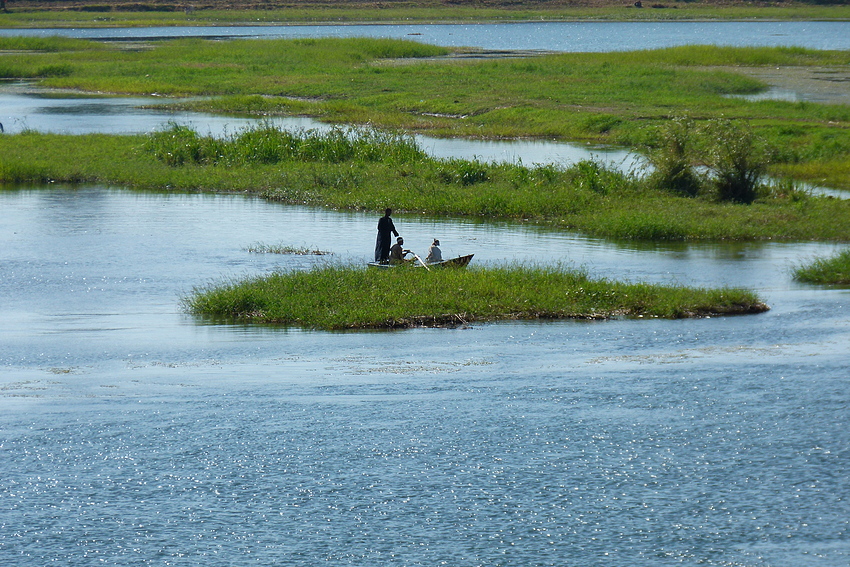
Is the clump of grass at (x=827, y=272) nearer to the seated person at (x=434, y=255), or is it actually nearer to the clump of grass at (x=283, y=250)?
the seated person at (x=434, y=255)

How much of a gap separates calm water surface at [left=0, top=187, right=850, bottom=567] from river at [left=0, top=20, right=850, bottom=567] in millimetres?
44

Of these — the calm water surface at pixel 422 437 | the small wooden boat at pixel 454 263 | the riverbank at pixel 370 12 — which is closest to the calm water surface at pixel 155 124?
the small wooden boat at pixel 454 263

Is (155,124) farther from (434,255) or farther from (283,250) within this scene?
(434,255)

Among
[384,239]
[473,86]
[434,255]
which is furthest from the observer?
[473,86]

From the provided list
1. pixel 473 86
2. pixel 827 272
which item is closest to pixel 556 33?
pixel 473 86

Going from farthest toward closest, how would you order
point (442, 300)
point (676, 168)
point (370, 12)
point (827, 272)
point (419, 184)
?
point (370, 12)
point (419, 184)
point (676, 168)
point (827, 272)
point (442, 300)

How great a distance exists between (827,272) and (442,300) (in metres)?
10.1

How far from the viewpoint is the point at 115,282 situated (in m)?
25.8

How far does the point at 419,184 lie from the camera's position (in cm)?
3647

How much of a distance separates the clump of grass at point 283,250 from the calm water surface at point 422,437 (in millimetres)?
3560

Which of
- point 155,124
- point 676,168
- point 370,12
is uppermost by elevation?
point 370,12

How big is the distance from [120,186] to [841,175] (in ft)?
91.8

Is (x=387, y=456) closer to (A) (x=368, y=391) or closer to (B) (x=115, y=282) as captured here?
(A) (x=368, y=391)

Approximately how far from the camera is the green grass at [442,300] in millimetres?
21922
